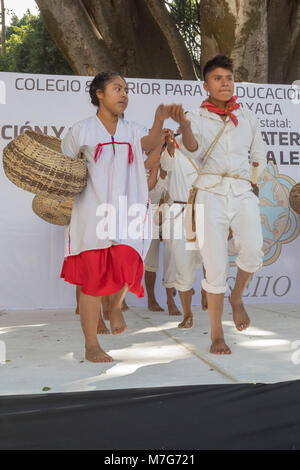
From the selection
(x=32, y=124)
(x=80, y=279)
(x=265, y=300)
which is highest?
(x=32, y=124)

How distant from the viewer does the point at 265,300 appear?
6.83 metres

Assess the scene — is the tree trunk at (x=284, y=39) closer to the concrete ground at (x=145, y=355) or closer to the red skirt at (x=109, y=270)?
the concrete ground at (x=145, y=355)

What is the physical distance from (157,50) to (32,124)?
4.07 metres

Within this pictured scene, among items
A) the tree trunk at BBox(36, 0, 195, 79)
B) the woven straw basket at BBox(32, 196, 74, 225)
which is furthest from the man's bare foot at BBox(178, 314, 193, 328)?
the tree trunk at BBox(36, 0, 195, 79)

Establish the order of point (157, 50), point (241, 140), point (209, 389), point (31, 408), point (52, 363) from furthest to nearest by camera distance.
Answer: point (157, 50) < point (241, 140) < point (52, 363) < point (209, 389) < point (31, 408)

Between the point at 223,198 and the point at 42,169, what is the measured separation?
120cm

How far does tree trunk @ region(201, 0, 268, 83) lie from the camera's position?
761 centimetres

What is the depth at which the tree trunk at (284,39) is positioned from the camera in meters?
9.20

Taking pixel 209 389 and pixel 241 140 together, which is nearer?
pixel 209 389

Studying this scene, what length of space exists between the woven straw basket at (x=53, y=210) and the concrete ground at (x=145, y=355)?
0.98 metres

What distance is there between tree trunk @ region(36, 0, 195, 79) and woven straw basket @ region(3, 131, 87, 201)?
5194 millimetres

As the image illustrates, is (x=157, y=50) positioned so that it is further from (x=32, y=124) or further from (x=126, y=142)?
(x=126, y=142)

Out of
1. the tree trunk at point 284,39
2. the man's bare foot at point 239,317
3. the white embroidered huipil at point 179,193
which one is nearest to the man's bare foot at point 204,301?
the white embroidered huipil at point 179,193

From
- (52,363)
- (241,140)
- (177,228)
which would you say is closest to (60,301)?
(177,228)
